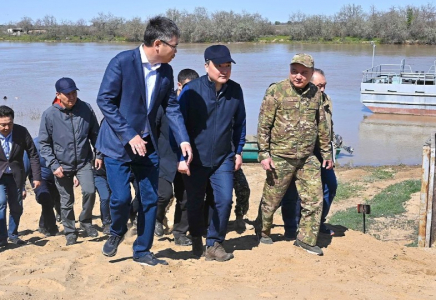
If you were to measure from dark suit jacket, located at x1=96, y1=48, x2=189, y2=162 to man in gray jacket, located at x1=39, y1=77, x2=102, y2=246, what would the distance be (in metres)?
1.73

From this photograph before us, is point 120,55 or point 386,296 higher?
point 120,55

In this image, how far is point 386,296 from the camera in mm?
4758

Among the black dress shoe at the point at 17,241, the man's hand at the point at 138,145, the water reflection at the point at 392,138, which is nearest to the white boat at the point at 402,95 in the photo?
the water reflection at the point at 392,138

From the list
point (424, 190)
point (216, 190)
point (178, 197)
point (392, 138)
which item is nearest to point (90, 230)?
point (178, 197)

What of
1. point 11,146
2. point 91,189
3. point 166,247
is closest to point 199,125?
point 166,247

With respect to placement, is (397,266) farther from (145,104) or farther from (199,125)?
(145,104)

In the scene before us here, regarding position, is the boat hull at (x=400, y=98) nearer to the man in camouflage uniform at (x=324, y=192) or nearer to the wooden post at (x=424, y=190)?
the wooden post at (x=424, y=190)

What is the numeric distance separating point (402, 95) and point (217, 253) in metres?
22.8

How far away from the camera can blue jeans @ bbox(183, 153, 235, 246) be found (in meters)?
5.68

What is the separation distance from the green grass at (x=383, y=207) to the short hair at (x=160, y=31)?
15.6 feet

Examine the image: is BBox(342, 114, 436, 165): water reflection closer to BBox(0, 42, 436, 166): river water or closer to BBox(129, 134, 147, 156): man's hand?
BBox(0, 42, 436, 166): river water

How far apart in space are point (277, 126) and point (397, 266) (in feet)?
5.66

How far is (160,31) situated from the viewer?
4.95 meters

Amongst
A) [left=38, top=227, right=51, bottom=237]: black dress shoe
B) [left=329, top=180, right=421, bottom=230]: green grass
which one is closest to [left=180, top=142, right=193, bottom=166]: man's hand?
[left=38, top=227, right=51, bottom=237]: black dress shoe
